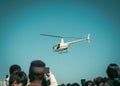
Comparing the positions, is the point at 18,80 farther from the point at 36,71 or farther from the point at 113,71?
the point at 113,71

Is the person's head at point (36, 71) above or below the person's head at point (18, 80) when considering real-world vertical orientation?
above

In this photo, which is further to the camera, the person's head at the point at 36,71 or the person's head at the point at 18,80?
the person's head at the point at 18,80

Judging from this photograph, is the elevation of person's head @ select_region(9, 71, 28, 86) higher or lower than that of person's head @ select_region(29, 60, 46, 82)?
lower

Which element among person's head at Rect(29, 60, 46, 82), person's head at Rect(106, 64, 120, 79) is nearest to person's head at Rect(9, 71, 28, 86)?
person's head at Rect(29, 60, 46, 82)

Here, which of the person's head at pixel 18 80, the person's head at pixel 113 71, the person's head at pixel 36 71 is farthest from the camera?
the person's head at pixel 113 71

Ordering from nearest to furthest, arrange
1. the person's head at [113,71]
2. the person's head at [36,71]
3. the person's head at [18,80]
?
the person's head at [36,71]
the person's head at [18,80]
the person's head at [113,71]

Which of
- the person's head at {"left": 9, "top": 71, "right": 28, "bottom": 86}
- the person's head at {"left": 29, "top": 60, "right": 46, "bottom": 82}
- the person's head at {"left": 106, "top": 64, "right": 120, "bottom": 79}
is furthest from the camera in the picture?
the person's head at {"left": 106, "top": 64, "right": 120, "bottom": 79}

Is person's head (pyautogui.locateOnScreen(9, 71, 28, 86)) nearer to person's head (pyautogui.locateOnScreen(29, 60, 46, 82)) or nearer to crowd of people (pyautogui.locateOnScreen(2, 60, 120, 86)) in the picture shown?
crowd of people (pyautogui.locateOnScreen(2, 60, 120, 86))

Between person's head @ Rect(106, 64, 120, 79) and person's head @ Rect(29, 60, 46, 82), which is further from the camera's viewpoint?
person's head @ Rect(106, 64, 120, 79)

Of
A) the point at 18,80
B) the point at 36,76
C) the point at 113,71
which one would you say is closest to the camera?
the point at 36,76

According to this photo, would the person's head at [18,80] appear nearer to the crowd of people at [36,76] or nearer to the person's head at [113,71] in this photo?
the crowd of people at [36,76]

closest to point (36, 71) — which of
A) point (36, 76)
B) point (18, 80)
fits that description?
point (36, 76)

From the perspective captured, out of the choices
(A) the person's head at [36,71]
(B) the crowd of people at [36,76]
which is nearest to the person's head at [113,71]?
(B) the crowd of people at [36,76]

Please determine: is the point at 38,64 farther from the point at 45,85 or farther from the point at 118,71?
the point at 118,71
